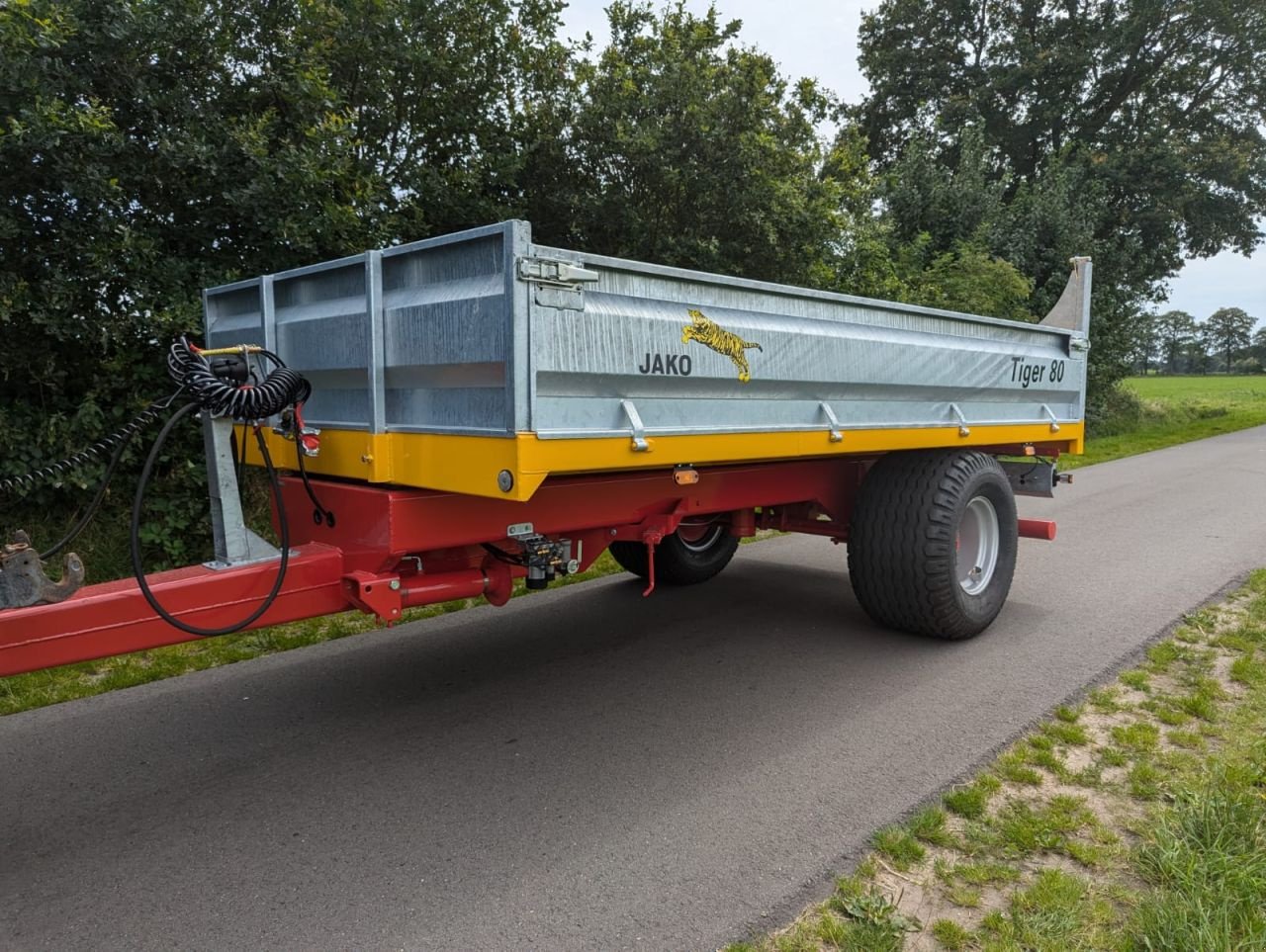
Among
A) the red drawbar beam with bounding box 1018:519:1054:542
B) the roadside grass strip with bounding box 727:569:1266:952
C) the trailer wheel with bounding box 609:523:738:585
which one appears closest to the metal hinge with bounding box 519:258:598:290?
the roadside grass strip with bounding box 727:569:1266:952

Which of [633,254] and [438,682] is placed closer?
[438,682]

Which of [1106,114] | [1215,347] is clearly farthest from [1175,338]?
[1106,114]

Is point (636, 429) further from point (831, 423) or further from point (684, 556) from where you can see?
point (684, 556)

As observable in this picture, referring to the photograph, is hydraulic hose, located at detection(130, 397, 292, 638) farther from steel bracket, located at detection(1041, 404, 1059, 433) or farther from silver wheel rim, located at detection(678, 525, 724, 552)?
steel bracket, located at detection(1041, 404, 1059, 433)

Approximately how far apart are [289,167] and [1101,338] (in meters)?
15.0

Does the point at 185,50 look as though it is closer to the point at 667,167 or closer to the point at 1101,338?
the point at 667,167

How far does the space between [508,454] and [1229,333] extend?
414 ft

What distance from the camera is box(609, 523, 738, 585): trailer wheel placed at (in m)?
5.88

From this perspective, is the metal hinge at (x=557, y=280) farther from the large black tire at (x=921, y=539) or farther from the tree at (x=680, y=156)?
the tree at (x=680, y=156)

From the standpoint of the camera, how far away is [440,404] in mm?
2975

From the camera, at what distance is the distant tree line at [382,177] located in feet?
17.5

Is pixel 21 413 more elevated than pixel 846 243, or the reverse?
pixel 846 243

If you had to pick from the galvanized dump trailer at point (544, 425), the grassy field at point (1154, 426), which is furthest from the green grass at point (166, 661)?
the grassy field at point (1154, 426)

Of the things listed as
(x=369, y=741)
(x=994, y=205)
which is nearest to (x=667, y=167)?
(x=369, y=741)
